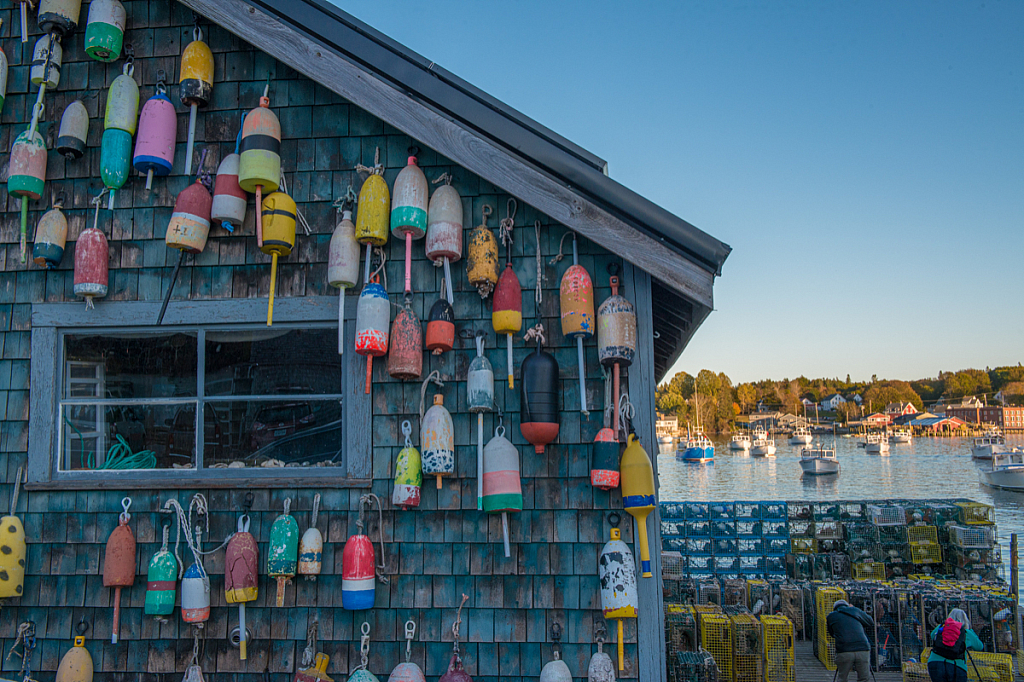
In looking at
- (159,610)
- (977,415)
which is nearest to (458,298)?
(159,610)

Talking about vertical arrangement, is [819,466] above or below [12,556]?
below

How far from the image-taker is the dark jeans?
5523mm

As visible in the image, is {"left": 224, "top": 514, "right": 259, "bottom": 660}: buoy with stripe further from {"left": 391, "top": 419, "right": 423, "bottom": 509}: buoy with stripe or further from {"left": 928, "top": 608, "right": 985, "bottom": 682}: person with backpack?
{"left": 928, "top": 608, "right": 985, "bottom": 682}: person with backpack

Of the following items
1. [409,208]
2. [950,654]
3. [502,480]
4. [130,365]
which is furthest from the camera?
[950,654]

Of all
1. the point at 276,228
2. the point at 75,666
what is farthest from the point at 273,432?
the point at 75,666

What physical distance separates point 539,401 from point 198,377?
92.3 inches

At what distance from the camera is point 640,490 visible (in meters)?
3.98

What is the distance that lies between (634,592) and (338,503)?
6.26 ft

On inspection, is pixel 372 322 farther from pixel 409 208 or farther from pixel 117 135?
pixel 117 135

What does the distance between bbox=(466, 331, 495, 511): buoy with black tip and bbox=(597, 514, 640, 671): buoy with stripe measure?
2.69 ft

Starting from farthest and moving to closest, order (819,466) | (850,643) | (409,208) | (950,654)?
1. (819,466)
2. (850,643)
3. (950,654)
4. (409,208)

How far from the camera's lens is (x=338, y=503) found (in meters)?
4.30

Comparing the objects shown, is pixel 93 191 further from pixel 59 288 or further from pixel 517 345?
pixel 517 345

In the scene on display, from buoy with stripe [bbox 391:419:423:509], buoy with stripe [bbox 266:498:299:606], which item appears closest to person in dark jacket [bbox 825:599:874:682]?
buoy with stripe [bbox 391:419:423:509]
